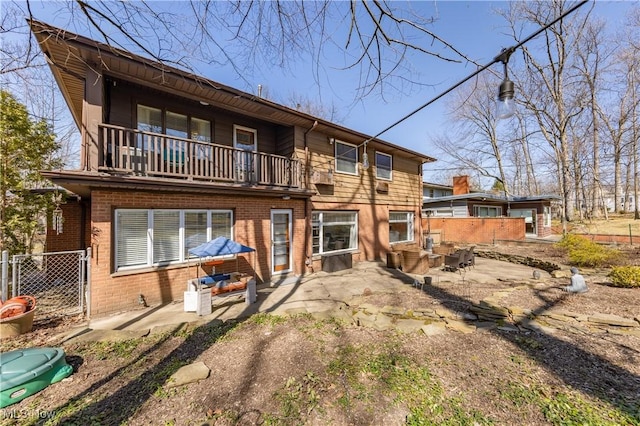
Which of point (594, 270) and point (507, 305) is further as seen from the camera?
point (594, 270)

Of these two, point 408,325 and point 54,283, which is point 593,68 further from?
point 54,283

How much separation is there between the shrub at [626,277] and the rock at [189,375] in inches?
377

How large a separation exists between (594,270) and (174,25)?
12.7 metres

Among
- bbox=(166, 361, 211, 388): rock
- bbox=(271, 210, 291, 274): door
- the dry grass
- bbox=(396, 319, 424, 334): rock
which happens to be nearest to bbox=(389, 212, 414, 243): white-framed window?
bbox=(271, 210, 291, 274): door

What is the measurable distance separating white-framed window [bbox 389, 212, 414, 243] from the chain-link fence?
10.9 meters

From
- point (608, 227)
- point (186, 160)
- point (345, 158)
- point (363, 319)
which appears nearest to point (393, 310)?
point (363, 319)

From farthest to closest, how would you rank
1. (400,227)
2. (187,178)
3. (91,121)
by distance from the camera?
(400,227), (187,178), (91,121)

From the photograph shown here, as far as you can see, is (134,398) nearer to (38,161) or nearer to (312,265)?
(312,265)

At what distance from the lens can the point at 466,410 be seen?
2660 millimetres

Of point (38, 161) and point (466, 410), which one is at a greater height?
point (38, 161)

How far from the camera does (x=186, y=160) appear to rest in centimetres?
622

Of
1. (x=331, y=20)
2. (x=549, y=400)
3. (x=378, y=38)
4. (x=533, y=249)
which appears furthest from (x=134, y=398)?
(x=533, y=249)

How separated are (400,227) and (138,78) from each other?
11.3 m

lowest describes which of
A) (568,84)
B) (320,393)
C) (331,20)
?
(320,393)
